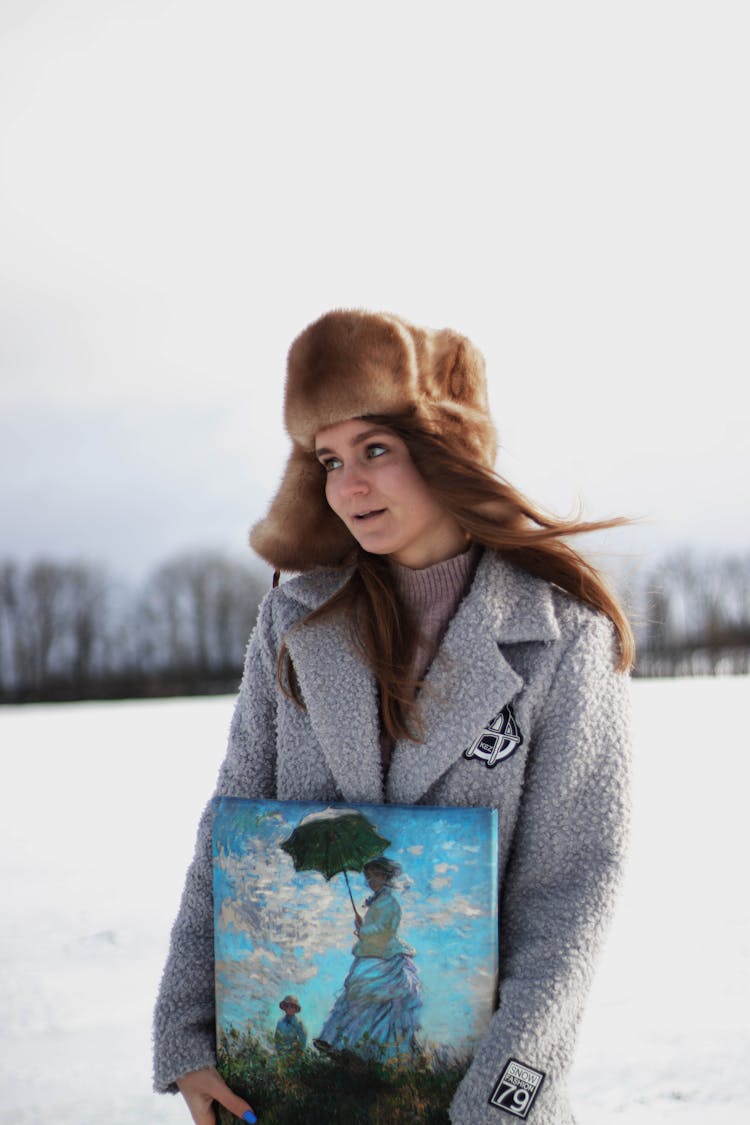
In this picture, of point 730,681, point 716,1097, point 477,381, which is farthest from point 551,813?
point 730,681

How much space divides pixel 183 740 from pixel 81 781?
7.67 ft

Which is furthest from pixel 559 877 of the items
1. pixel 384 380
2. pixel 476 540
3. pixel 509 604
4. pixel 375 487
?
pixel 384 380

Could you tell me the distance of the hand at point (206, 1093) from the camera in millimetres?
1701

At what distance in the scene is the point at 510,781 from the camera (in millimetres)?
1680

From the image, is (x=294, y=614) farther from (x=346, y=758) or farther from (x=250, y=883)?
(x=250, y=883)

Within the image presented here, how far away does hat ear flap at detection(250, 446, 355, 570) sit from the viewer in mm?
1936

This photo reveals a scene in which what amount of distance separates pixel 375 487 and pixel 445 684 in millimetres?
335

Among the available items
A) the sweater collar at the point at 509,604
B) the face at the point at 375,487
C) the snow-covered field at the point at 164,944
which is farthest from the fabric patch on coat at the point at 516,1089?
the snow-covered field at the point at 164,944

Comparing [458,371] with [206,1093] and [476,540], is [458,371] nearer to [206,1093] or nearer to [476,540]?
[476,540]

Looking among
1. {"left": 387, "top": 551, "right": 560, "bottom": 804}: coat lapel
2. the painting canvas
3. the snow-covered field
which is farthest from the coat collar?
the snow-covered field

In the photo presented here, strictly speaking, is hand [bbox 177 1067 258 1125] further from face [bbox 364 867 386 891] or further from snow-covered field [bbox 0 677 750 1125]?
snow-covered field [bbox 0 677 750 1125]

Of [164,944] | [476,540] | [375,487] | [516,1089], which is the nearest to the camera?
[516,1089]

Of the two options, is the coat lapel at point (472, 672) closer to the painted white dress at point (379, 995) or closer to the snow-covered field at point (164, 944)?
the painted white dress at point (379, 995)

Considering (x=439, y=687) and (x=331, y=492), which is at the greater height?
(x=331, y=492)
